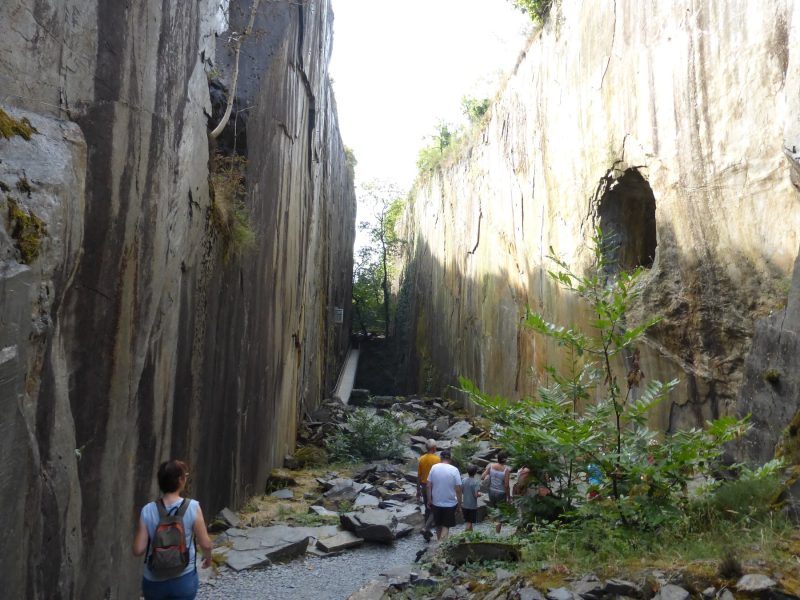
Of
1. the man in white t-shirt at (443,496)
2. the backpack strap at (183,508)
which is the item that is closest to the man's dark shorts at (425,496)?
the man in white t-shirt at (443,496)

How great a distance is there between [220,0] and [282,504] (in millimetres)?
5969

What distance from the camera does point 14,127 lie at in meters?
3.40

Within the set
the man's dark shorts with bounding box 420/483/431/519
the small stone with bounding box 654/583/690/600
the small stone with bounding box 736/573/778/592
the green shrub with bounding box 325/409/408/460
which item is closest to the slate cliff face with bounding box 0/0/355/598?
the man's dark shorts with bounding box 420/483/431/519

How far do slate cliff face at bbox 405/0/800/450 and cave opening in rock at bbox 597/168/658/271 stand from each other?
0.07 ft

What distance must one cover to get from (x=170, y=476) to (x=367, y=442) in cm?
940

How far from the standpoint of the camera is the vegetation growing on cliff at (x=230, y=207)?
7160mm

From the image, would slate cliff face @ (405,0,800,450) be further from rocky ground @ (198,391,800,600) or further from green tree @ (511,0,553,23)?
rocky ground @ (198,391,800,600)

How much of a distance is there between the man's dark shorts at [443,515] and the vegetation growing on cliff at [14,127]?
5.34 metres

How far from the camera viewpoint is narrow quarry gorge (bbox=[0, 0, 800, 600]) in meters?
3.73

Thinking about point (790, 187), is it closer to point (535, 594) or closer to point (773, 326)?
point (773, 326)

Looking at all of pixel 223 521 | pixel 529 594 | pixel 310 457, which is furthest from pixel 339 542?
pixel 310 457

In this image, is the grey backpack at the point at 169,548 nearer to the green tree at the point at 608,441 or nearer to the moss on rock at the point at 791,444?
the green tree at the point at 608,441

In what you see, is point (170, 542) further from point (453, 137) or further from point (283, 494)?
point (453, 137)

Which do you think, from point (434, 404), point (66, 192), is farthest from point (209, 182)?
point (434, 404)
